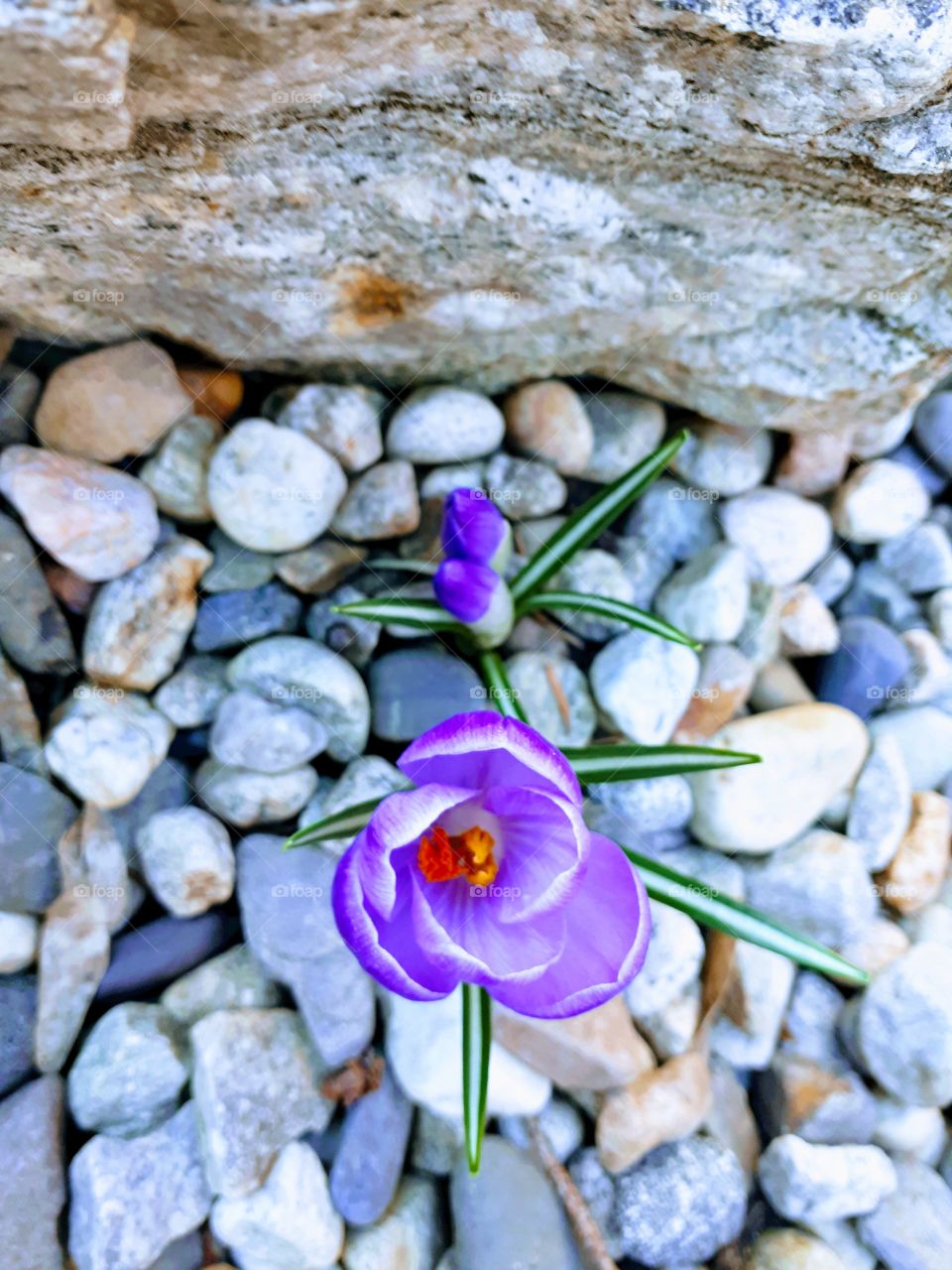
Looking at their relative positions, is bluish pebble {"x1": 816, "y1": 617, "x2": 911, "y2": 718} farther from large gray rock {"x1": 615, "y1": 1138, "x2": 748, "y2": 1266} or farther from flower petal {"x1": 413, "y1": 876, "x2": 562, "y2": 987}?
flower petal {"x1": 413, "y1": 876, "x2": 562, "y2": 987}

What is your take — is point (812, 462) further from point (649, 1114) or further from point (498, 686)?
point (649, 1114)

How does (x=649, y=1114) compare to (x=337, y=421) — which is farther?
(x=337, y=421)

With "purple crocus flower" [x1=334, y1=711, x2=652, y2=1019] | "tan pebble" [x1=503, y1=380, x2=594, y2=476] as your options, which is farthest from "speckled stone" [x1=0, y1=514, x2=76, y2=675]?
"tan pebble" [x1=503, y1=380, x2=594, y2=476]

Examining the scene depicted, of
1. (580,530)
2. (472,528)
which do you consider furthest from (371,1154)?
(580,530)

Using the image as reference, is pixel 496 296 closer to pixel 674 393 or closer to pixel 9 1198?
pixel 674 393

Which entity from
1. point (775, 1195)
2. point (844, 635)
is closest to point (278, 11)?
point (844, 635)

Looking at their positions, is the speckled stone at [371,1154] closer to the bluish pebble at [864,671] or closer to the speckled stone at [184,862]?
the speckled stone at [184,862]

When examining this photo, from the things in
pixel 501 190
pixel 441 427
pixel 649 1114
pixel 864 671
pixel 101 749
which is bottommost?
pixel 649 1114
